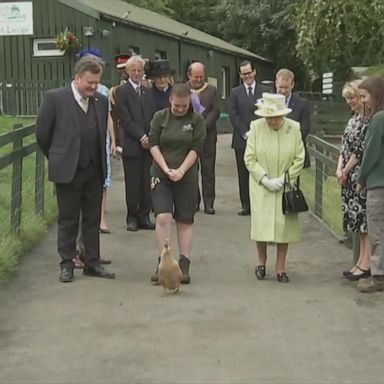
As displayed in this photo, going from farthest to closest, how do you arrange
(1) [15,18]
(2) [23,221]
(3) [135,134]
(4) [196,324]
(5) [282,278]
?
(1) [15,18] < (3) [135,134] < (2) [23,221] < (5) [282,278] < (4) [196,324]

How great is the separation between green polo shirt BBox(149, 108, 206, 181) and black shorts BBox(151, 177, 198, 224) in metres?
0.10

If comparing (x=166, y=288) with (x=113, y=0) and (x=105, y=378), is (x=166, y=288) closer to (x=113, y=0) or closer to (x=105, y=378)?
(x=105, y=378)

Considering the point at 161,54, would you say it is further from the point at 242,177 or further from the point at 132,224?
the point at 132,224

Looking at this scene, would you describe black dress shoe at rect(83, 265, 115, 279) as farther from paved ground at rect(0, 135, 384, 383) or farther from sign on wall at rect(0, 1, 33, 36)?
sign on wall at rect(0, 1, 33, 36)

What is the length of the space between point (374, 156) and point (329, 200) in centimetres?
460

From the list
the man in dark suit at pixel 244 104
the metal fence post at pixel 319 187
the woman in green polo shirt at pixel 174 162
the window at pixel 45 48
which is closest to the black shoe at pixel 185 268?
the woman in green polo shirt at pixel 174 162

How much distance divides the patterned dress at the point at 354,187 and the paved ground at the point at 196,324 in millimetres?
550

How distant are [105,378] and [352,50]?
2595 cm

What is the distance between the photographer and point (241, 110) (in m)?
11.2

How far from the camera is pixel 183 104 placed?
24.8 feet

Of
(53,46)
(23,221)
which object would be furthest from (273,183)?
(53,46)

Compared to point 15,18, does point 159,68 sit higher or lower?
lower

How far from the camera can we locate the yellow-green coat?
7.75 meters

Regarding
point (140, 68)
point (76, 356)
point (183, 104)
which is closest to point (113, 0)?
point (140, 68)
